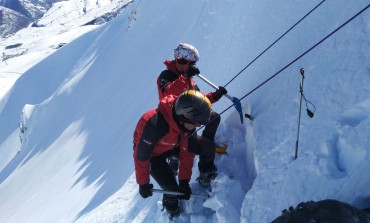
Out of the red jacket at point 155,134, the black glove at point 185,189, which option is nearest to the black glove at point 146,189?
the red jacket at point 155,134

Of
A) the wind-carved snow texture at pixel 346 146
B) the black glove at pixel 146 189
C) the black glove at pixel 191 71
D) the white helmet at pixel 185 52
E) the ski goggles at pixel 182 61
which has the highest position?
the white helmet at pixel 185 52

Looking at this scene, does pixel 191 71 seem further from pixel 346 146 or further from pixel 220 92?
pixel 346 146

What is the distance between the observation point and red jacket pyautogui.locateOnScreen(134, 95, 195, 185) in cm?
426

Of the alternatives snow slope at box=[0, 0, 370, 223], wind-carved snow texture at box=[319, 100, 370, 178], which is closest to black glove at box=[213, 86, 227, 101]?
snow slope at box=[0, 0, 370, 223]

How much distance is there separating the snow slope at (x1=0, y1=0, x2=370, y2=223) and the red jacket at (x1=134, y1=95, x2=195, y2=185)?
Result: 2.51 feet

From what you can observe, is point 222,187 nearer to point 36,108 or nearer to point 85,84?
point 85,84

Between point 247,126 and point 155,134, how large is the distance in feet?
4.91

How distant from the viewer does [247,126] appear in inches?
207

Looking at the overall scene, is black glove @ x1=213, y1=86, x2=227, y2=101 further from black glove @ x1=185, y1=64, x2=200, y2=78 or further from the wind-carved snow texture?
the wind-carved snow texture

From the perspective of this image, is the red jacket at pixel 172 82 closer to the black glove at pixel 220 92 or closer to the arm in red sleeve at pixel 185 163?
the black glove at pixel 220 92

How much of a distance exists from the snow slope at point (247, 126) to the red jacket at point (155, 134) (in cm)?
76

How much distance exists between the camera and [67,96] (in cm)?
2584

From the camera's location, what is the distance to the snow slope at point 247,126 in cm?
381

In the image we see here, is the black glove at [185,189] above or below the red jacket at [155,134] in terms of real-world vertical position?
below
